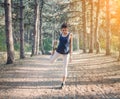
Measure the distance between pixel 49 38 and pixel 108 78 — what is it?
68729mm

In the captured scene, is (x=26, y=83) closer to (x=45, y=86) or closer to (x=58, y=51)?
(x=45, y=86)

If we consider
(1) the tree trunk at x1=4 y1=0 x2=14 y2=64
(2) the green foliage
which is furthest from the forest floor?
(2) the green foliage

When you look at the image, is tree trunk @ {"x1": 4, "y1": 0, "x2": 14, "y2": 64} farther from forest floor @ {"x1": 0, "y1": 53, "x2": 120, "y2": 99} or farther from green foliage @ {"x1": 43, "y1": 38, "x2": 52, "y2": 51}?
green foliage @ {"x1": 43, "y1": 38, "x2": 52, "y2": 51}

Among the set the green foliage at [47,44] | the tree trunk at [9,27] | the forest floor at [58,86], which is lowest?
the green foliage at [47,44]

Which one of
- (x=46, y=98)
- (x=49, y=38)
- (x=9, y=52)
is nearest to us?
(x=46, y=98)

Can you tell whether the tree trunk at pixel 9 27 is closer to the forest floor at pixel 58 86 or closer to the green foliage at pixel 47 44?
the forest floor at pixel 58 86

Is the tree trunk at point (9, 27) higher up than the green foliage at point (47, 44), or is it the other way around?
the tree trunk at point (9, 27)

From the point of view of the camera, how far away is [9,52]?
23.3 metres

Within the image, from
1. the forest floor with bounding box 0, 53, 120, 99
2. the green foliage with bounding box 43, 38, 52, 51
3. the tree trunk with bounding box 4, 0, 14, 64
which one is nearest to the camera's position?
the forest floor with bounding box 0, 53, 120, 99

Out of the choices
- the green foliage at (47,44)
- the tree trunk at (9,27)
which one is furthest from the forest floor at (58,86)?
the green foliage at (47,44)

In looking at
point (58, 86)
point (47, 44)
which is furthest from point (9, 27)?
point (47, 44)

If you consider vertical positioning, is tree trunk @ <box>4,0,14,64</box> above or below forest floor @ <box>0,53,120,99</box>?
above

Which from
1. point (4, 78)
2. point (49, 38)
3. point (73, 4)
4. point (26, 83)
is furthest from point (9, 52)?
point (49, 38)

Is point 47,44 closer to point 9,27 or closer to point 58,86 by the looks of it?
point 9,27
